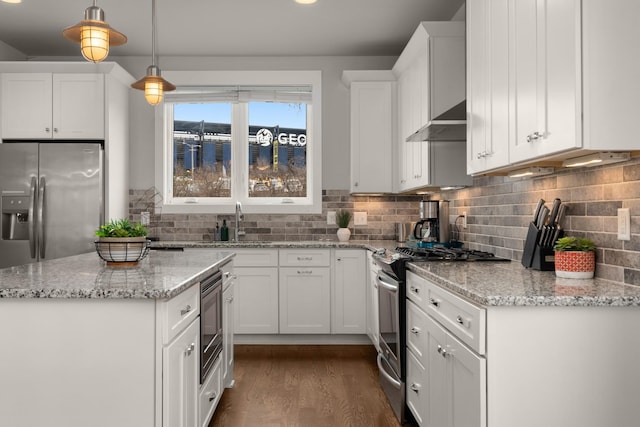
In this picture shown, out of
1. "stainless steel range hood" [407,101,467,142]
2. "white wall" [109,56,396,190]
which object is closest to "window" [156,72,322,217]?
"white wall" [109,56,396,190]

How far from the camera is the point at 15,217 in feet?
15.1

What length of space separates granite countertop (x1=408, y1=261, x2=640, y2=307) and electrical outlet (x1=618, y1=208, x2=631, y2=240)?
0.18m

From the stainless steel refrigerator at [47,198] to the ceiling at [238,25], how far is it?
1038 mm

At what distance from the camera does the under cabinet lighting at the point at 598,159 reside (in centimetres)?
194

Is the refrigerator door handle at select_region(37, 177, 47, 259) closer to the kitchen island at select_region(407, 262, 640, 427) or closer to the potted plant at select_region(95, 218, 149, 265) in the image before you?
the potted plant at select_region(95, 218, 149, 265)

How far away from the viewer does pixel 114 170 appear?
4.86 metres

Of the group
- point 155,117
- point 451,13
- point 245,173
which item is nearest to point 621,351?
point 451,13

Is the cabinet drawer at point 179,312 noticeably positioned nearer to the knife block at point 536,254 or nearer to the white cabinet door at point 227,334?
the white cabinet door at point 227,334

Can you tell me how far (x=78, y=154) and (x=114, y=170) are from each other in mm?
355

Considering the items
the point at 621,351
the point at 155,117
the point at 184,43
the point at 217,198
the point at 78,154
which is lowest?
the point at 621,351

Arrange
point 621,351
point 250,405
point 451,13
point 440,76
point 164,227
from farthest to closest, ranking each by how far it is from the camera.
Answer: point 164,227
point 451,13
point 440,76
point 250,405
point 621,351

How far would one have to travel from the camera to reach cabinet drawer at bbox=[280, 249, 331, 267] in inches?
186

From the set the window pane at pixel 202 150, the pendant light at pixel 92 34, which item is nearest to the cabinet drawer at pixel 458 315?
the pendant light at pixel 92 34

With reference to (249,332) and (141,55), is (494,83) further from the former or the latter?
(141,55)
